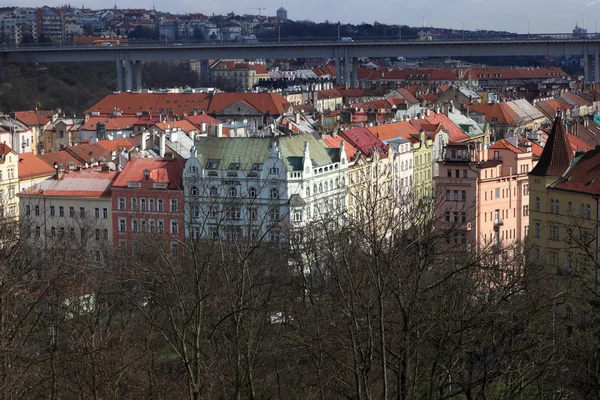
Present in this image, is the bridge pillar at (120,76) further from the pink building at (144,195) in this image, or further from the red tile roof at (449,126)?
the pink building at (144,195)

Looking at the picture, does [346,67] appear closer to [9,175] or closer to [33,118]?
[33,118]

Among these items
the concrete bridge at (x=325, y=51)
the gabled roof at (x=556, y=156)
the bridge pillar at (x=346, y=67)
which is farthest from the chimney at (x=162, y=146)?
the bridge pillar at (x=346, y=67)

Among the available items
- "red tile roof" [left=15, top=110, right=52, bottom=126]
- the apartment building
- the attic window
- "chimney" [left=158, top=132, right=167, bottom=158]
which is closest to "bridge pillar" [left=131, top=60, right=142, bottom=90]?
"red tile roof" [left=15, top=110, right=52, bottom=126]

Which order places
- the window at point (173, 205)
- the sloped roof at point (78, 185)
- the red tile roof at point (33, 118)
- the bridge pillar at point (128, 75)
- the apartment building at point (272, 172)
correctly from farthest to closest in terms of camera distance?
the bridge pillar at point (128, 75), the red tile roof at point (33, 118), the sloped roof at point (78, 185), the apartment building at point (272, 172), the window at point (173, 205)

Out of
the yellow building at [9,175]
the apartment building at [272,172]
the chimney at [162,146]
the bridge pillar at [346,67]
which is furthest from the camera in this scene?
the bridge pillar at [346,67]

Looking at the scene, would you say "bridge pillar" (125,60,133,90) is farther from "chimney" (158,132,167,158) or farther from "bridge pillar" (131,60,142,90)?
"chimney" (158,132,167,158)

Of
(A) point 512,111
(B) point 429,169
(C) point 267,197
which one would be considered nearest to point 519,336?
(C) point 267,197
